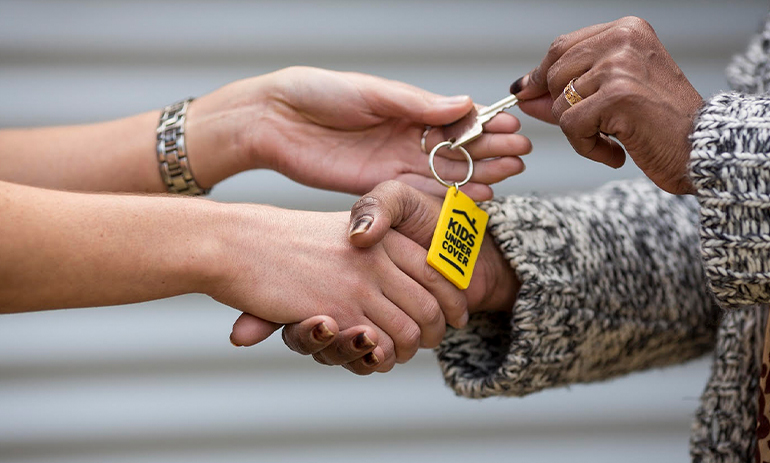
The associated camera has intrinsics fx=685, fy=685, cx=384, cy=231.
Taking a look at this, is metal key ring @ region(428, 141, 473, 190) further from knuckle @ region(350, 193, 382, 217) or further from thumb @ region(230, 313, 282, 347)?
thumb @ region(230, 313, 282, 347)

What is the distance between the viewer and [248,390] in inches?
73.4

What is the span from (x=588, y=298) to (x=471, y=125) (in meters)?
0.35

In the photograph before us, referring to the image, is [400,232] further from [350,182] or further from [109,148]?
Answer: [109,148]

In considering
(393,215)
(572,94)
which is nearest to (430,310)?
(393,215)

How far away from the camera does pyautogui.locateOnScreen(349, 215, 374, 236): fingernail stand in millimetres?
967

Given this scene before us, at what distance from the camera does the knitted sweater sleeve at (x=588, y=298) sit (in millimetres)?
1091

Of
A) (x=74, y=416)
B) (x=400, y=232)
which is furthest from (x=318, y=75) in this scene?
(x=74, y=416)

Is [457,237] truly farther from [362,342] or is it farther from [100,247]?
[100,247]

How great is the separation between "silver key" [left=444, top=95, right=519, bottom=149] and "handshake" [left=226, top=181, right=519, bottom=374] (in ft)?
0.39

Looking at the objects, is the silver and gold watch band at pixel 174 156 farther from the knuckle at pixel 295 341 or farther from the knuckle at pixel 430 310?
the knuckle at pixel 430 310

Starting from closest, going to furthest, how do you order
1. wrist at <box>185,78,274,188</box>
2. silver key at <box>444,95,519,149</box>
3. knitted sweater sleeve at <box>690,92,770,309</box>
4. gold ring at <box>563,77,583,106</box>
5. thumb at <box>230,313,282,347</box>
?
knitted sweater sleeve at <box>690,92,770,309</box>
gold ring at <box>563,77,583,106</box>
thumb at <box>230,313,282,347</box>
silver key at <box>444,95,519,149</box>
wrist at <box>185,78,274,188</box>

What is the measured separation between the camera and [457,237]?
1.05m


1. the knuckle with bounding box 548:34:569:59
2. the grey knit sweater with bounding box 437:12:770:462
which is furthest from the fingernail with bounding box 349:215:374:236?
the knuckle with bounding box 548:34:569:59

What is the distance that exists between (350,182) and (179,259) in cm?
41
